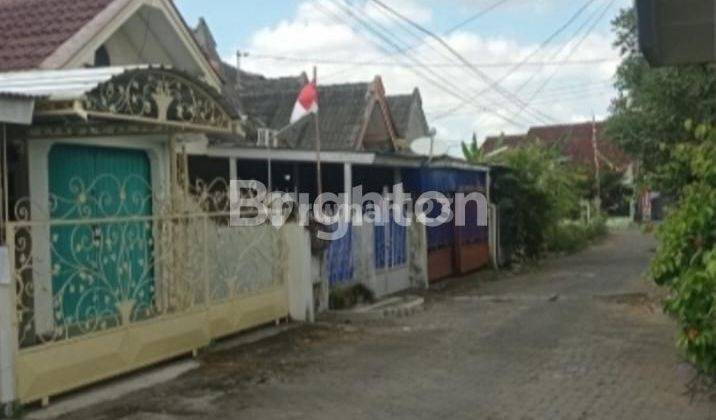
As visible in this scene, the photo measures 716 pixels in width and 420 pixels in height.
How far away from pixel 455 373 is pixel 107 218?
362 cm

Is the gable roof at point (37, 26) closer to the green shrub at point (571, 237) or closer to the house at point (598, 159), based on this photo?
the green shrub at point (571, 237)

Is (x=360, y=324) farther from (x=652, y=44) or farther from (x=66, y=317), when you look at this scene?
(x=652, y=44)

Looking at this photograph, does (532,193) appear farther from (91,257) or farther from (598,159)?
(598,159)

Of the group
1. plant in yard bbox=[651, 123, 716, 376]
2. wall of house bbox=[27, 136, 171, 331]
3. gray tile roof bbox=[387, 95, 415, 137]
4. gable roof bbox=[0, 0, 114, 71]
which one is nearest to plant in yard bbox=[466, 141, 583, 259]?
wall of house bbox=[27, 136, 171, 331]

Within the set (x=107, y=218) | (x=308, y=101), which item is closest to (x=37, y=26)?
(x=107, y=218)

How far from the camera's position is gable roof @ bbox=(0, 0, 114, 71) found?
11055 millimetres

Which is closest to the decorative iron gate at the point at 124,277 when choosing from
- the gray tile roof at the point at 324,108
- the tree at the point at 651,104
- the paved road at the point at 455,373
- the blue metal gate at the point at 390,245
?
the paved road at the point at 455,373

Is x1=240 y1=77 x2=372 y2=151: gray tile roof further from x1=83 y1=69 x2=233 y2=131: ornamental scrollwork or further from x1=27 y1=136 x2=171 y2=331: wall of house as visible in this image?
x1=83 y1=69 x2=233 y2=131: ornamental scrollwork

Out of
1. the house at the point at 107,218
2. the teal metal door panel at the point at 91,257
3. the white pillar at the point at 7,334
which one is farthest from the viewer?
the teal metal door panel at the point at 91,257

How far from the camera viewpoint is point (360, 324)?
1236cm

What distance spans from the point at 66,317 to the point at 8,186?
233 centimetres

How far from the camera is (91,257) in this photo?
331 inches

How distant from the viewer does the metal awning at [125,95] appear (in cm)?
810

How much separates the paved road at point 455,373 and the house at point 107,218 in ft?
1.68
